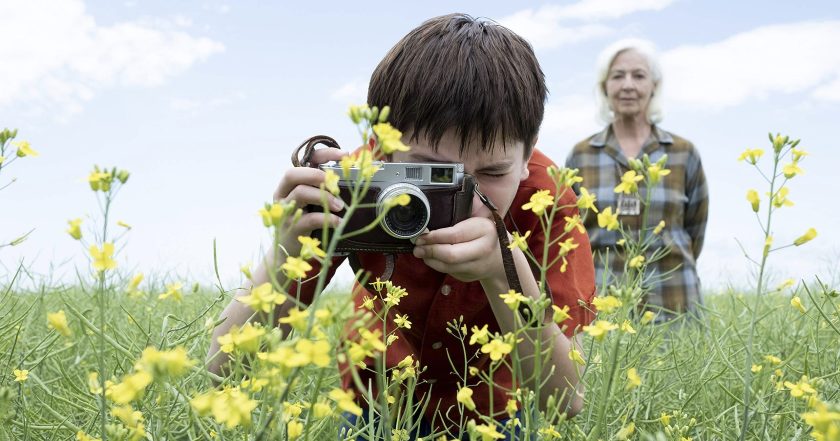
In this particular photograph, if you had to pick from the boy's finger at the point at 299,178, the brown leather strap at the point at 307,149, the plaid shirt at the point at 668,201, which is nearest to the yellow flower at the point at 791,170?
the boy's finger at the point at 299,178

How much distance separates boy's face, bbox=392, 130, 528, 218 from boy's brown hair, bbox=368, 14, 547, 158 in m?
0.01

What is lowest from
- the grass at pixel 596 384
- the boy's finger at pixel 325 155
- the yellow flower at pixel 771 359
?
the grass at pixel 596 384

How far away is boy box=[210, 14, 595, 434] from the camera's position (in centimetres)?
131

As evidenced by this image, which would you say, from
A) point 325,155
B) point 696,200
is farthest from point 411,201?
point 696,200

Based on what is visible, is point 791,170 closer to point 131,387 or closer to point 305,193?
point 305,193

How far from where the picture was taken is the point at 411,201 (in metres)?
1.24

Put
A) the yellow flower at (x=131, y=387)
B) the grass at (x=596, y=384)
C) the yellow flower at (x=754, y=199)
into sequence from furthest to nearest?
the grass at (x=596, y=384) → the yellow flower at (x=754, y=199) → the yellow flower at (x=131, y=387)

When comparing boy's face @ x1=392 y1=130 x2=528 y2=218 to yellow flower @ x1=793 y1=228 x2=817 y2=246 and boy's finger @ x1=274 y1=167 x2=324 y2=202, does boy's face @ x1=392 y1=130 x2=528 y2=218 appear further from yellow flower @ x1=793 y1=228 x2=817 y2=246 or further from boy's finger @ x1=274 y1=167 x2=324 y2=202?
yellow flower @ x1=793 y1=228 x2=817 y2=246

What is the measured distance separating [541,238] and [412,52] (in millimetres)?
489

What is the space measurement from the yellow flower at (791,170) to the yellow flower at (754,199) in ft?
0.19

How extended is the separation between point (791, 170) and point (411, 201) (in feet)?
1.86

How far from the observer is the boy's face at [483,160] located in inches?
55.1

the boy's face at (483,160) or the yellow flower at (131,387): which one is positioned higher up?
the boy's face at (483,160)

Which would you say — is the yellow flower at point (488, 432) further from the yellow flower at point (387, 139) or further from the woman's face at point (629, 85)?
the woman's face at point (629, 85)
